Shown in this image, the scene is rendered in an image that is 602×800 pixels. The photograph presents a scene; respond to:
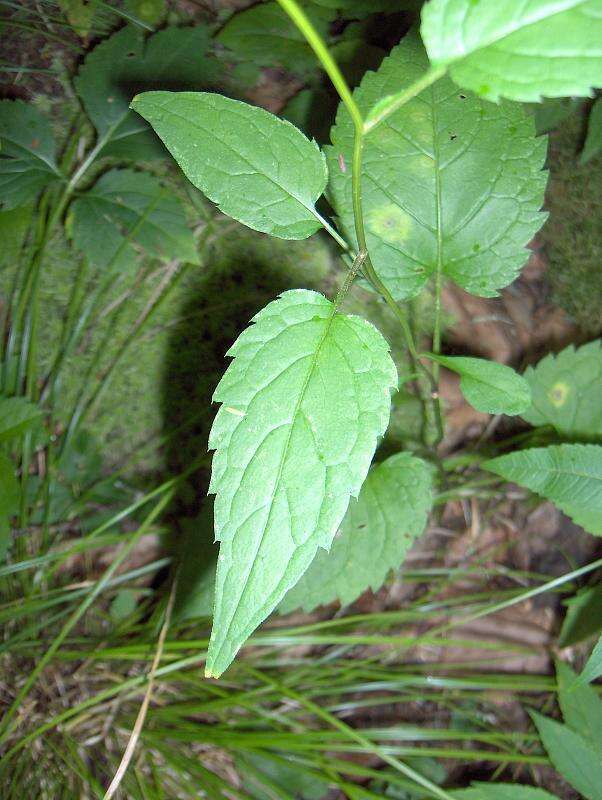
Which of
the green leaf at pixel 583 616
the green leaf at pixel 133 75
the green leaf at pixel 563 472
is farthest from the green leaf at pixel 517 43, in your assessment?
the green leaf at pixel 583 616

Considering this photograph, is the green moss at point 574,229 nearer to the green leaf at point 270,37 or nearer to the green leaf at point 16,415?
the green leaf at point 270,37

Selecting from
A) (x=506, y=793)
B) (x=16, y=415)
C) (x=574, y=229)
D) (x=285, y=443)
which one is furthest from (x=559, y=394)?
(x=16, y=415)

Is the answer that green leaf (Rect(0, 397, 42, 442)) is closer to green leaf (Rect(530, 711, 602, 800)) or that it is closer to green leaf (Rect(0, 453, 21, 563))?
green leaf (Rect(0, 453, 21, 563))

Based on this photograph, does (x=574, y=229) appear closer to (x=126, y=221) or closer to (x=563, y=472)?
(x=563, y=472)

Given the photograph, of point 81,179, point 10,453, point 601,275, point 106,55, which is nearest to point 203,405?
point 10,453

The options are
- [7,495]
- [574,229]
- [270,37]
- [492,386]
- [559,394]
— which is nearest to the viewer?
[492,386]

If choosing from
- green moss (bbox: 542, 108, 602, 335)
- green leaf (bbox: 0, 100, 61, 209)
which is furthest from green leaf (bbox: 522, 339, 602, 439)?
green leaf (bbox: 0, 100, 61, 209)

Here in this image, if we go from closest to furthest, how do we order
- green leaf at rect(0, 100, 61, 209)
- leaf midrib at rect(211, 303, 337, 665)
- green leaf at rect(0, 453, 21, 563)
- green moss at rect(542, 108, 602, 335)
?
leaf midrib at rect(211, 303, 337, 665), green leaf at rect(0, 453, 21, 563), green leaf at rect(0, 100, 61, 209), green moss at rect(542, 108, 602, 335)
